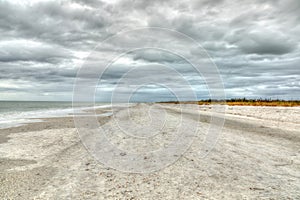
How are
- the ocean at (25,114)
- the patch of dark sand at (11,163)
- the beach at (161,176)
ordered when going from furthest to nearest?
the ocean at (25,114), the patch of dark sand at (11,163), the beach at (161,176)

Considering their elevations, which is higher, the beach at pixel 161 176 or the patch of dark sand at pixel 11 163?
the beach at pixel 161 176

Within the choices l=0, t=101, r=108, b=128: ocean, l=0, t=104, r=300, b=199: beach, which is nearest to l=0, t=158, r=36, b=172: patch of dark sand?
l=0, t=104, r=300, b=199: beach

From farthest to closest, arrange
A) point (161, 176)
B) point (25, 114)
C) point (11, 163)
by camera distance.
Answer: point (25, 114) → point (11, 163) → point (161, 176)

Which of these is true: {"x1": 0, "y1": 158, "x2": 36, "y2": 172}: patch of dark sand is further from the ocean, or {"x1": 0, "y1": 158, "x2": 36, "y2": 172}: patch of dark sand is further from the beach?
the ocean

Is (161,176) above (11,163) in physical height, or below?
above

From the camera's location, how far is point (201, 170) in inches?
299

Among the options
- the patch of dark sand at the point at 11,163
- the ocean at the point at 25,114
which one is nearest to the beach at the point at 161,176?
the patch of dark sand at the point at 11,163

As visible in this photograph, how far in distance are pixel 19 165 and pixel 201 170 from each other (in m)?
6.34

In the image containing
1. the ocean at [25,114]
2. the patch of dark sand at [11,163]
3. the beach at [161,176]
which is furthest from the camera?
the ocean at [25,114]

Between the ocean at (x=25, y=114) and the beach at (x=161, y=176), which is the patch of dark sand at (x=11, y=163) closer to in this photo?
the beach at (x=161, y=176)

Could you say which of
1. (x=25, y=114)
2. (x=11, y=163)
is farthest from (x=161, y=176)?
(x=25, y=114)

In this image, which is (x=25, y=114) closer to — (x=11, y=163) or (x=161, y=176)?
(x=11, y=163)

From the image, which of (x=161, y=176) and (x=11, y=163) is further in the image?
(x=11, y=163)

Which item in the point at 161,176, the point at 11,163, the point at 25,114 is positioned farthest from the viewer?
the point at 25,114
